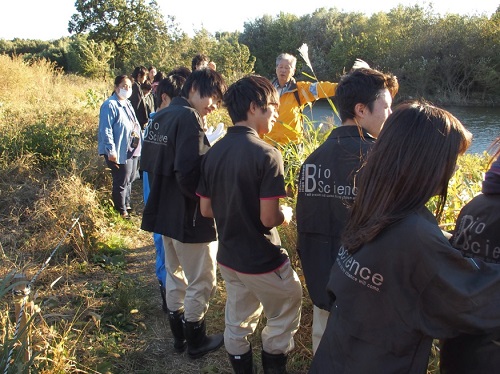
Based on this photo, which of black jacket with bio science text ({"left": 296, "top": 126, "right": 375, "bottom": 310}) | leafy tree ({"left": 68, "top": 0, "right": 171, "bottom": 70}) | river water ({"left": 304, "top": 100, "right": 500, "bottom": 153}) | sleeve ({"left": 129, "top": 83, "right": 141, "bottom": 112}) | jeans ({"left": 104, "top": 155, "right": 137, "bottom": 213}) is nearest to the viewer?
black jacket with bio science text ({"left": 296, "top": 126, "right": 375, "bottom": 310})

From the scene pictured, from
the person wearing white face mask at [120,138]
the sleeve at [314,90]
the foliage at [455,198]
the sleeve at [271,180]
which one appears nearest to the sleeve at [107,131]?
the person wearing white face mask at [120,138]

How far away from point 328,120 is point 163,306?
2358mm

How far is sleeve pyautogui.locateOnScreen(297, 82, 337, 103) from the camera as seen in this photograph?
4219 mm

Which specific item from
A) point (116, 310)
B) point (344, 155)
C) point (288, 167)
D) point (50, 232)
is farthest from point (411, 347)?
point (50, 232)

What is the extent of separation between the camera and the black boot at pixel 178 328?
3.25 meters

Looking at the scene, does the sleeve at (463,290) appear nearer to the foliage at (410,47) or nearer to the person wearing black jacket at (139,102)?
the person wearing black jacket at (139,102)

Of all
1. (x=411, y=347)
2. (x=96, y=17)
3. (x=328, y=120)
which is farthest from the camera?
(x=96, y=17)

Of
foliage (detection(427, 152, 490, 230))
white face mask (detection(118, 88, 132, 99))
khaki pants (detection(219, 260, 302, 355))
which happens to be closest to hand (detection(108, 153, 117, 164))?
white face mask (detection(118, 88, 132, 99))

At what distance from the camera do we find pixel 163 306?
3.85 metres

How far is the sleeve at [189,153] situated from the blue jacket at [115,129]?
2.84 metres

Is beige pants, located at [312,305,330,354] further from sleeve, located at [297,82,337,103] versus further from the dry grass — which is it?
sleeve, located at [297,82,337,103]

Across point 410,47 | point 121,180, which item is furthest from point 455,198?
point 410,47

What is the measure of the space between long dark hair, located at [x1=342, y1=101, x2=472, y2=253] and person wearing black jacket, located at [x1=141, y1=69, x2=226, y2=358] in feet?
5.50

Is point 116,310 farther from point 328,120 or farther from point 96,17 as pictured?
point 96,17
